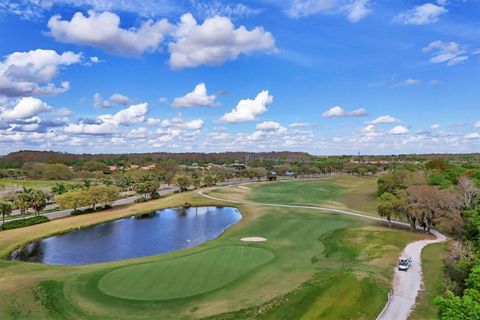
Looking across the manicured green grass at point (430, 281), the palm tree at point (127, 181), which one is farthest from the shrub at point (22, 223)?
the manicured green grass at point (430, 281)

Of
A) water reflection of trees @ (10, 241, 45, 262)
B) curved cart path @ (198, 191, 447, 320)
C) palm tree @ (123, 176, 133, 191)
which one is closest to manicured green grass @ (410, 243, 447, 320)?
curved cart path @ (198, 191, 447, 320)

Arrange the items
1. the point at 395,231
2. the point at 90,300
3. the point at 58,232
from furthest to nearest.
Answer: the point at 58,232 < the point at 395,231 < the point at 90,300

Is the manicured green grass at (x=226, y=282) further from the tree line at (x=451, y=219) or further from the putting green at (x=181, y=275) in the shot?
the tree line at (x=451, y=219)

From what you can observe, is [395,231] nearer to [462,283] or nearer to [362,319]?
[462,283]

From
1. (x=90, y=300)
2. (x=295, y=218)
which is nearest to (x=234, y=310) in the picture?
(x=90, y=300)

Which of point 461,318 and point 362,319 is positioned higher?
point 461,318

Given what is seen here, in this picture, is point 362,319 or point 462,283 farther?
point 462,283

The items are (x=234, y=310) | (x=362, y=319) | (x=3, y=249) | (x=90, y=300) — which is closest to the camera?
(x=362, y=319)
